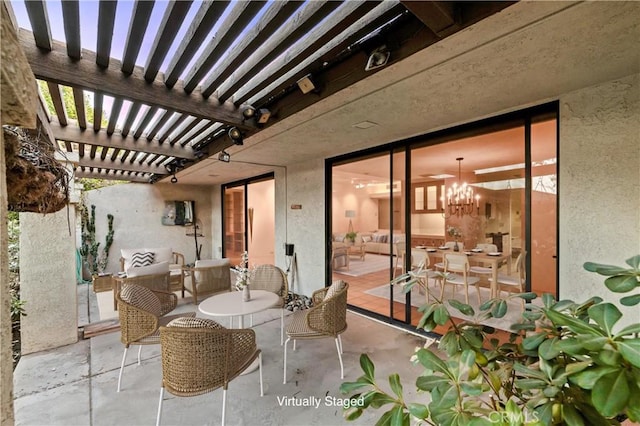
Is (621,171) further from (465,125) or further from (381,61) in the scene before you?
(381,61)

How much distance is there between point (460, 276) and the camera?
13.1 feet

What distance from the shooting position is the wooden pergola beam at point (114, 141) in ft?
11.1

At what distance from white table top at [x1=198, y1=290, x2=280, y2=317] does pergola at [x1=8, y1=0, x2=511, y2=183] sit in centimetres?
187

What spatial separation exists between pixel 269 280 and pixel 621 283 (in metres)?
3.36

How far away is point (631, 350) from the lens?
1.84 feet

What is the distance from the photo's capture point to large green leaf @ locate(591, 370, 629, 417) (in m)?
0.56

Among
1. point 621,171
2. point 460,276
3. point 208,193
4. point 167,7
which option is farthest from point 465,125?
point 208,193

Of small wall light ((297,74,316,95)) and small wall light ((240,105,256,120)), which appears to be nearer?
small wall light ((297,74,316,95))

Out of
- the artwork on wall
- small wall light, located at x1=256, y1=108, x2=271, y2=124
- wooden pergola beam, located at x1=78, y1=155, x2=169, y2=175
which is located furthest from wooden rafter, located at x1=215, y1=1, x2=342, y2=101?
the artwork on wall

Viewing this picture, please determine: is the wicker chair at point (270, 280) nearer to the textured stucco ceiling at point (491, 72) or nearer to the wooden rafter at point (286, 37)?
the textured stucco ceiling at point (491, 72)

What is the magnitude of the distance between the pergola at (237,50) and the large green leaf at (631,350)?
1.47 meters

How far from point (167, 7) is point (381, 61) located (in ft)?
4.20

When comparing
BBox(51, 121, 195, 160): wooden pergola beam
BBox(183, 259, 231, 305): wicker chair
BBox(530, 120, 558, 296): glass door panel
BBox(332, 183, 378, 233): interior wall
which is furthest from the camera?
BBox(332, 183, 378, 233): interior wall

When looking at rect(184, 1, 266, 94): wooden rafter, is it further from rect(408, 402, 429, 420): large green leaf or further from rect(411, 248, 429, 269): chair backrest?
rect(411, 248, 429, 269): chair backrest
